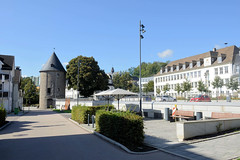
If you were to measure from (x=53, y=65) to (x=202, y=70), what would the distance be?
141 ft

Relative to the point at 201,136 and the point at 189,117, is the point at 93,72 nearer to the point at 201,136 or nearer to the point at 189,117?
the point at 189,117

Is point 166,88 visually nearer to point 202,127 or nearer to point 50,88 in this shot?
point 50,88

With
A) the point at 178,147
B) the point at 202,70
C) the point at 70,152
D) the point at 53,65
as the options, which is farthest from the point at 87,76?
the point at 178,147

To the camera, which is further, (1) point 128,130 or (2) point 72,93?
(2) point 72,93

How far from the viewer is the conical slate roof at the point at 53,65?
6231 cm

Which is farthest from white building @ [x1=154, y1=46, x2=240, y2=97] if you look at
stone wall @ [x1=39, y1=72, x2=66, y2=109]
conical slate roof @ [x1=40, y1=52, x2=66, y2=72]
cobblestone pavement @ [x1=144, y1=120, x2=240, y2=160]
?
cobblestone pavement @ [x1=144, y1=120, x2=240, y2=160]

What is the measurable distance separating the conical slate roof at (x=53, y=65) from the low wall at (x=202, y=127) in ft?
188

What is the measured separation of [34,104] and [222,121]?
81.7 m

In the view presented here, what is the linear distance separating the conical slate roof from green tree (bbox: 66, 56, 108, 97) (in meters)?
5.60

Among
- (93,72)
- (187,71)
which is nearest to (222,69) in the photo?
(187,71)

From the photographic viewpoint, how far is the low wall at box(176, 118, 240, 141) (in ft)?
29.6

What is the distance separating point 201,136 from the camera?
941cm

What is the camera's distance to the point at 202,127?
9.52 m

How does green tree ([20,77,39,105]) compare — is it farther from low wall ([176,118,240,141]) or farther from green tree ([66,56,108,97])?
low wall ([176,118,240,141])
